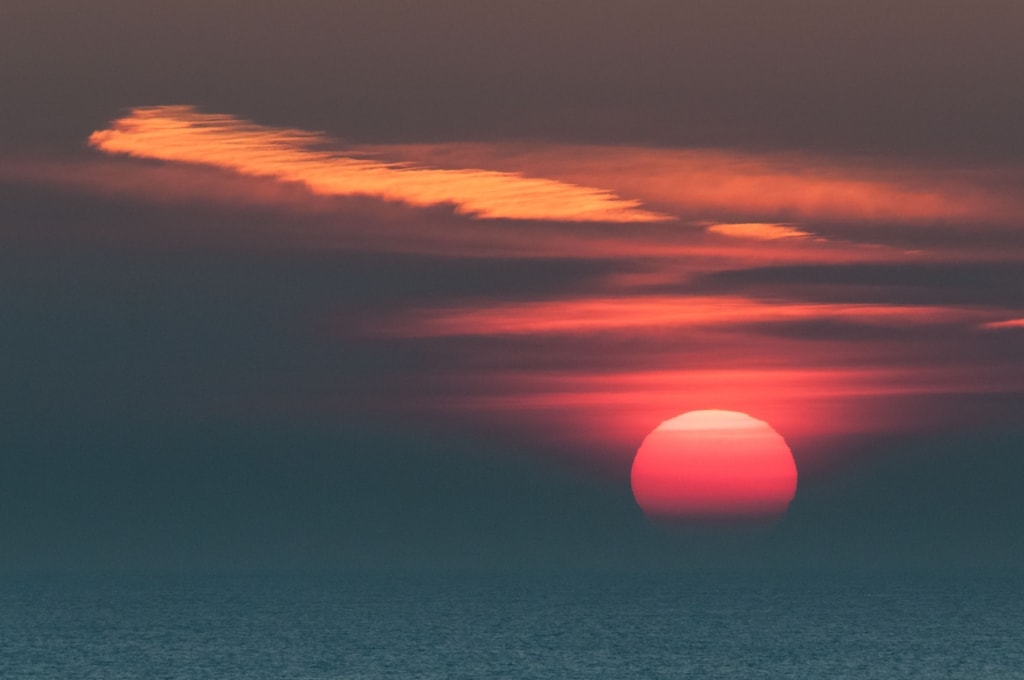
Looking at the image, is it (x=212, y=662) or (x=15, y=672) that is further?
(x=212, y=662)

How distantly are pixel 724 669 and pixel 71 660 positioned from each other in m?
82.9

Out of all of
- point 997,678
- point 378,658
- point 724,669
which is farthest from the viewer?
point 378,658

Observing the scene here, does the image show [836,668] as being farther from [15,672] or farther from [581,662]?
[15,672]

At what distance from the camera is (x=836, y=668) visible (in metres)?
188

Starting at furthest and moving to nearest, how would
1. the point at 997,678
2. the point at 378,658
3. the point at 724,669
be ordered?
1. the point at 378,658
2. the point at 724,669
3. the point at 997,678

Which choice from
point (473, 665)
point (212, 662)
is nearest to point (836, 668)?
point (473, 665)

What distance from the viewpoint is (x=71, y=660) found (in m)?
200

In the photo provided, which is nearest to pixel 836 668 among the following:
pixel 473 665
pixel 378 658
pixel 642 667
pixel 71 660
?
pixel 642 667

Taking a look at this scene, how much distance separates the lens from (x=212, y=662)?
194 meters

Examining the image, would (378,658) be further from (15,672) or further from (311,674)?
(15,672)

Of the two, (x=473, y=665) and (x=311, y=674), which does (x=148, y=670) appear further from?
(x=473, y=665)

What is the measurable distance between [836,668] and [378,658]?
5676cm

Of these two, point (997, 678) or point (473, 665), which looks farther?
point (473, 665)

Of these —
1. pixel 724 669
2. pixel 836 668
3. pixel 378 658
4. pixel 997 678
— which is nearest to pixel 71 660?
pixel 378 658
